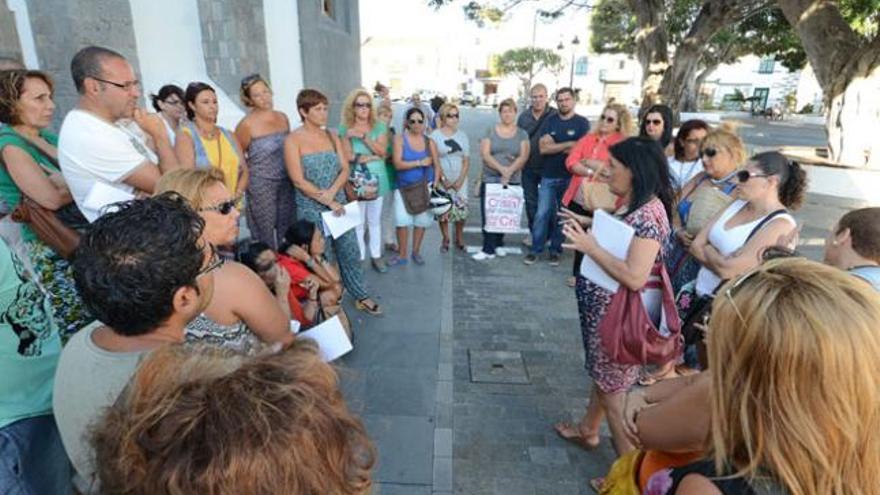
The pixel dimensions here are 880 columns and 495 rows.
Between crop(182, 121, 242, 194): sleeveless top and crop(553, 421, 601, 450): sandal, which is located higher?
crop(182, 121, 242, 194): sleeveless top

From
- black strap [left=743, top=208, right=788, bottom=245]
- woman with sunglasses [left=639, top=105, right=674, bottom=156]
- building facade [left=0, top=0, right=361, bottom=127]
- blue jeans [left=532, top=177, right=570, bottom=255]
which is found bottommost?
blue jeans [left=532, top=177, right=570, bottom=255]

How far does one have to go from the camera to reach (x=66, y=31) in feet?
17.0

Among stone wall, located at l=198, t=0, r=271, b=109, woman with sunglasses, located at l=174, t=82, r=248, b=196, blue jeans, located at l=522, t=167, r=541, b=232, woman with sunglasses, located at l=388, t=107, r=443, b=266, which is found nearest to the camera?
woman with sunglasses, located at l=174, t=82, r=248, b=196

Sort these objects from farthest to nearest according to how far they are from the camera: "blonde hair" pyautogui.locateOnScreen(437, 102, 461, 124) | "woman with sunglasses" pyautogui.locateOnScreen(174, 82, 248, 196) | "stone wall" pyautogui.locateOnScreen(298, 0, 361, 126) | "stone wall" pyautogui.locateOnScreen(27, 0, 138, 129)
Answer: "stone wall" pyautogui.locateOnScreen(298, 0, 361, 126)
"blonde hair" pyautogui.locateOnScreen(437, 102, 461, 124)
"stone wall" pyautogui.locateOnScreen(27, 0, 138, 129)
"woman with sunglasses" pyautogui.locateOnScreen(174, 82, 248, 196)

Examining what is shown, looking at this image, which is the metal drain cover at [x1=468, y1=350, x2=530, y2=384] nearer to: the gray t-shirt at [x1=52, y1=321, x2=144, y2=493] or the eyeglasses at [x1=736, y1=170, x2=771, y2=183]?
the eyeglasses at [x1=736, y1=170, x2=771, y2=183]

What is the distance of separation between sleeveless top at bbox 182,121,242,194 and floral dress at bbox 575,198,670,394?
8.59 feet

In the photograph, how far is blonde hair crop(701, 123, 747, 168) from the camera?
3.39 m

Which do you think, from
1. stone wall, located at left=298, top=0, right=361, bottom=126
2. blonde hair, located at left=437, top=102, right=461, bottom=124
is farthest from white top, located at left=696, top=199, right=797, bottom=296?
stone wall, located at left=298, top=0, right=361, bottom=126

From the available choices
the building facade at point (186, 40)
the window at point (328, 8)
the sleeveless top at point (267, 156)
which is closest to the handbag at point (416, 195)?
the sleeveless top at point (267, 156)

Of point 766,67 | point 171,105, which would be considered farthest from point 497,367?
point 766,67

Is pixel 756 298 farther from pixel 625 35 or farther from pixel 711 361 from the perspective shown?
pixel 625 35

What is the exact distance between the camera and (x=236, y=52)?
6.11 metres

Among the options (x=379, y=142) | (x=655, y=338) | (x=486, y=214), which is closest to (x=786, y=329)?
(x=655, y=338)

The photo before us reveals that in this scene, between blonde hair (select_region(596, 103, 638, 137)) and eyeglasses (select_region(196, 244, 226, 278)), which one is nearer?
eyeglasses (select_region(196, 244, 226, 278))
